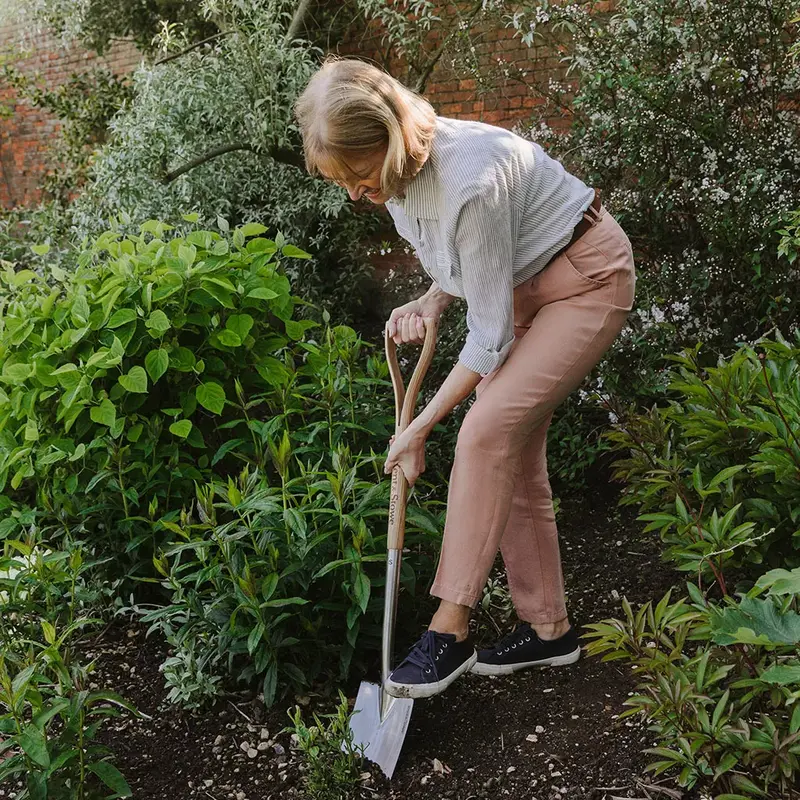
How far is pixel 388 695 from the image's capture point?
7.78 ft

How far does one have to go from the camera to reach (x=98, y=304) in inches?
128

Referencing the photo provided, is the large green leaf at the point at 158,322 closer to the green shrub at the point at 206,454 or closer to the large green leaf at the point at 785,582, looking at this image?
the green shrub at the point at 206,454

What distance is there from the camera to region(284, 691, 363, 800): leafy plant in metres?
2.25

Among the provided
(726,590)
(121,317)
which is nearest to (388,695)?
(726,590)

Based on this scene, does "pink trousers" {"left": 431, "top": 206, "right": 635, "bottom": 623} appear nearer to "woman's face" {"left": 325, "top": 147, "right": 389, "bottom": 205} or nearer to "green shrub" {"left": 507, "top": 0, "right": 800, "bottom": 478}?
"woman's face" {"left": 325, "top": 147, "right": 389, "bottom": 205}

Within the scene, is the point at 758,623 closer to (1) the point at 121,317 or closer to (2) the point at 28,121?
(1) the point at 121,317

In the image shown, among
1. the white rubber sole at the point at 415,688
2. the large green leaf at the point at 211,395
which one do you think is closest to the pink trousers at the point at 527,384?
the white rubber sole at the point at 415,688

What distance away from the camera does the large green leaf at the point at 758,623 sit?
1754 millimetres

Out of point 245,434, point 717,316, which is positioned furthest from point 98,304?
point 717,316

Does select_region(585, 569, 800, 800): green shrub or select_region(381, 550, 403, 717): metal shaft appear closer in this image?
select_region(585, 569, 800, 800): green shrub

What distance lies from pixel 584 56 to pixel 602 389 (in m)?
1.73

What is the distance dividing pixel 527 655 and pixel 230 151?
4.63 meters

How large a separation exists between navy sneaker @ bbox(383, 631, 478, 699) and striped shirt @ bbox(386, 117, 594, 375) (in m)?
0.76

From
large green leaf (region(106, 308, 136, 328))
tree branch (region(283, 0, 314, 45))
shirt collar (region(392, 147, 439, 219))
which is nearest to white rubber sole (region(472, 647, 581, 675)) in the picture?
shirt collar (region(392, 147, 439, 219))
